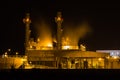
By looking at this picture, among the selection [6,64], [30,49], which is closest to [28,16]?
[30,49]

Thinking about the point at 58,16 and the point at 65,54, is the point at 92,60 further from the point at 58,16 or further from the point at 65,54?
the point at 58,16

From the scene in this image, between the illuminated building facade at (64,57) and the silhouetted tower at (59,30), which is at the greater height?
the silhouetted tower at (59,30)

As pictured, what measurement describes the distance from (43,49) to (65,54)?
782 centimetres

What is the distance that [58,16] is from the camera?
91188mm

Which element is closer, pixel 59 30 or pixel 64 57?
pixel 64 57

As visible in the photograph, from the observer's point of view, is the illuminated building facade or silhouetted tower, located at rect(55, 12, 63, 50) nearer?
the illuminated building facade

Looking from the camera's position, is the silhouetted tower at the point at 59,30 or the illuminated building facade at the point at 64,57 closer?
the illuminated building facade at the point at 64,57
